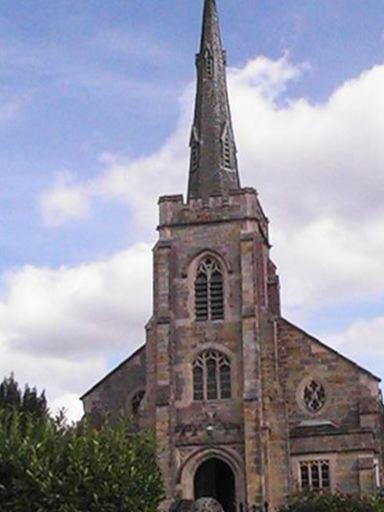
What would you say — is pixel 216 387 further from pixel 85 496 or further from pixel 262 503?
pixel 85 496

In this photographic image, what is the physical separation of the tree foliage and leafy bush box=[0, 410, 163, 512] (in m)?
17.9

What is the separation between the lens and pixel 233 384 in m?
48.7

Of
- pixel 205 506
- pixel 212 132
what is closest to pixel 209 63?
pixel 212 132

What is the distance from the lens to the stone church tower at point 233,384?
1858 inches

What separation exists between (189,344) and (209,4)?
865 inches

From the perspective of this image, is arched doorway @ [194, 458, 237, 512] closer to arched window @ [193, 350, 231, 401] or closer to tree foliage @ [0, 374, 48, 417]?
arched window @ [193, 350, 231, 401]

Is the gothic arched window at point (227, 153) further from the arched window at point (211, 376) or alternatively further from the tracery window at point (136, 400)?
the tracery window at point (136, 400)

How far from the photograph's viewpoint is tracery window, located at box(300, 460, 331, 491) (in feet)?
156

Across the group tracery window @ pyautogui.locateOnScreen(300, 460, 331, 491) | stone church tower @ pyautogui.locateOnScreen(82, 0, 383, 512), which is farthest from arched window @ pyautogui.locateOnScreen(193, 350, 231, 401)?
tracery window @ pyautogui.locateOnScreen(300, 460, 331, 491)

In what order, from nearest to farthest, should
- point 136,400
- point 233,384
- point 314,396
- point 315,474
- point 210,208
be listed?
point 315,474, point 233,384, point 314,396, point 210,208, point 136,400

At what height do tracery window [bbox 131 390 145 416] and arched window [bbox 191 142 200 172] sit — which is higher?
arched window [bbox 191 142 200 172]

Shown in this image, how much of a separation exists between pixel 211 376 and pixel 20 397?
990 centimetres

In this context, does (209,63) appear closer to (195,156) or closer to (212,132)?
(212,132)

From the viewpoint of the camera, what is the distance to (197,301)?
5056 cm
